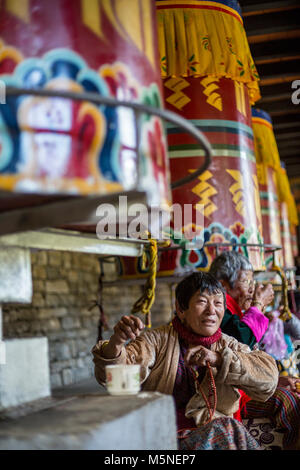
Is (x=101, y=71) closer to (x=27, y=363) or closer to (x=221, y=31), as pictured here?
(x=27, y=363)

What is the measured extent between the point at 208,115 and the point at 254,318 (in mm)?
1311

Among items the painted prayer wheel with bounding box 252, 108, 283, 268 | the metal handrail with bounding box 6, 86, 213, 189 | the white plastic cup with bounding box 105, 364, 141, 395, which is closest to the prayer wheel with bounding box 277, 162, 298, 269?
the painted prayer wheel with bounding box 252, 108, 283, 268

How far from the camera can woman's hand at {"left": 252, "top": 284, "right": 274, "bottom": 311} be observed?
8.77 ft

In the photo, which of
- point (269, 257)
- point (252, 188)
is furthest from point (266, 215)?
point (252, 188)

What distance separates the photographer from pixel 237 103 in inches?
134

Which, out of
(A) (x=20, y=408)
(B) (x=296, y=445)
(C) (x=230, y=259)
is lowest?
(B) (x=296, y=445)

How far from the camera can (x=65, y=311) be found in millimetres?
5375

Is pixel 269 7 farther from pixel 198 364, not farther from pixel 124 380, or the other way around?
pixel 124 380

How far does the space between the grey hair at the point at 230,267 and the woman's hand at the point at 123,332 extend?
1075 mm

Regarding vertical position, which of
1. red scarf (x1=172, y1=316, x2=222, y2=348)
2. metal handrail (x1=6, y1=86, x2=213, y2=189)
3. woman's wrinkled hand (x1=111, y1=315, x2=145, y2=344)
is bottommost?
red scarf (x1=172, y1=316, x2=222, y2=348)

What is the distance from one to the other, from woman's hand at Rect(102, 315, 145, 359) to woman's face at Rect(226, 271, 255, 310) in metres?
1.13

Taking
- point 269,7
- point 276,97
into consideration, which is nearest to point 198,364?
point 269,7

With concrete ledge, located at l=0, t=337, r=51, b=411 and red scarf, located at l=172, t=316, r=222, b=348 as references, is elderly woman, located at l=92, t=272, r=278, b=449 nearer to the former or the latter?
red scarf, located at l=172, t=316, r=222, b=348
